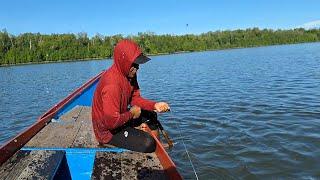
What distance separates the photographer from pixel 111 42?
113 m

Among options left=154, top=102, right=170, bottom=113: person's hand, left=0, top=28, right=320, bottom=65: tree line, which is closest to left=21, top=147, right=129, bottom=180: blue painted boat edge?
left=154, top=102, right=170, bottom=113: person's hand

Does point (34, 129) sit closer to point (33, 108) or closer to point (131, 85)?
point (131, 85)

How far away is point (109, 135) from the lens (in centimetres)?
578

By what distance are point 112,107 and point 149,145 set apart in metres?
0.90

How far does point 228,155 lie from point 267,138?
1533 millimetres

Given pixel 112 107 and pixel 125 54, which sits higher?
pixel 125 54

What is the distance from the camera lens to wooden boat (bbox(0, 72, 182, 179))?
5.03 m

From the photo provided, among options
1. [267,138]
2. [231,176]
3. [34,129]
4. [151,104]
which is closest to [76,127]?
[34,129]

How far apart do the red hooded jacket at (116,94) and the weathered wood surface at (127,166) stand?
0.40 m

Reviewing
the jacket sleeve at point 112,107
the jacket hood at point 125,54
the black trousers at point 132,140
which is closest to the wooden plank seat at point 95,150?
the black trousers at point 132,140

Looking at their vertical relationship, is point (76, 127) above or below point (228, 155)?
above

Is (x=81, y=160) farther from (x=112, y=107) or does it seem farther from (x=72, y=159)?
(x=112, y=107)

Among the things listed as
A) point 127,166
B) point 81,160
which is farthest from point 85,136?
point 127,166

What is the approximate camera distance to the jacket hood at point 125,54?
521cm
